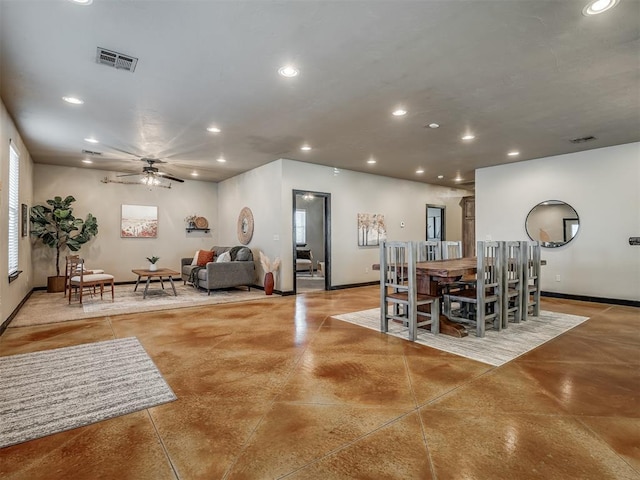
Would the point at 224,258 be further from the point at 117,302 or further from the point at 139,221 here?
the point at 139,221

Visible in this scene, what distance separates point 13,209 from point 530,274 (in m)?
7.57

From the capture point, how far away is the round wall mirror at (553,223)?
6340mm

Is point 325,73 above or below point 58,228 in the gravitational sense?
above

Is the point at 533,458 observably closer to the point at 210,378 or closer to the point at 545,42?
the point at 210,378

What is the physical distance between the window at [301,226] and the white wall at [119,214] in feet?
9.00

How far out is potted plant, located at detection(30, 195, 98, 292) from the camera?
713 centimetres

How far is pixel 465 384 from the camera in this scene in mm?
2625

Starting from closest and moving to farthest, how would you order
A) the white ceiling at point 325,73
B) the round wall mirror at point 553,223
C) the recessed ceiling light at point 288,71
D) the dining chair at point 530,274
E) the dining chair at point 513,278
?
the white ceiling at point 325,73
the recessed ceiling light at point 288,71
the dining chair at point 513,278
the dining chair at point 530,274
the round wall mirror at point 553,223

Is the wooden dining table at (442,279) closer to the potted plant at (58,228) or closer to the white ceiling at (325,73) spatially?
the white ceiling at (325,73)

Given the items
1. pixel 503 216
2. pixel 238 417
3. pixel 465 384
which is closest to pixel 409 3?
pixel 465 384

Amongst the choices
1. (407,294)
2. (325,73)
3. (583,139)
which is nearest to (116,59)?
Answer: (325,73)

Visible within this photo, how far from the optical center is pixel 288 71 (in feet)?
10.7

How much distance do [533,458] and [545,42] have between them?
3.02 meters

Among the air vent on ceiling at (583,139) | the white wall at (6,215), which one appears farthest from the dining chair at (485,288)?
the white wall at (6,215)
